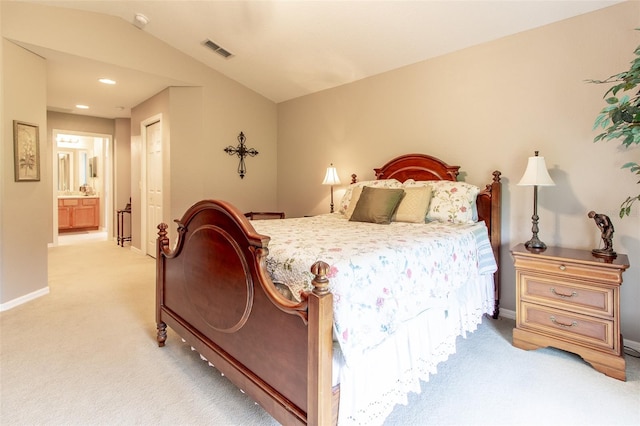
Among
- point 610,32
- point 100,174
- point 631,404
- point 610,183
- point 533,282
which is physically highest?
point 610,32

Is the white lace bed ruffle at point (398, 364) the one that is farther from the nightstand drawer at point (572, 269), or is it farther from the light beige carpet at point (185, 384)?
the nightstand drawer at point (572, 269)

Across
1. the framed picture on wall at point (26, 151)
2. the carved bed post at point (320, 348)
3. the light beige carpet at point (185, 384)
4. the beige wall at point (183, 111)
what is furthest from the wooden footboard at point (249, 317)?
the beige wall at point (183, 111)

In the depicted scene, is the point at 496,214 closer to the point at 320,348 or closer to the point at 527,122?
the point at 527,122

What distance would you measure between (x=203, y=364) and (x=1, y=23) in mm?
3435

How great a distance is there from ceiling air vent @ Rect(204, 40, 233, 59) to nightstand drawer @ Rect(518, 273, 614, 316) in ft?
12.7

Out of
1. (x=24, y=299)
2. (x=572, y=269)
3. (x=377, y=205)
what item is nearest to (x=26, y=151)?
(x=24, y=299)

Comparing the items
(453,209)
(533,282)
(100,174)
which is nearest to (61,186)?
(100,174)

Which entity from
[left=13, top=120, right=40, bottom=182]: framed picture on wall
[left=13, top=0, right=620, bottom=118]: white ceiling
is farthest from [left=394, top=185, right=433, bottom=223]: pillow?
[left=13, top=120, right=40, bottom=182]: framed picture on wall

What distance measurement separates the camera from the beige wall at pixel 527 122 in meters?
2.34

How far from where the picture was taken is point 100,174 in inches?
312

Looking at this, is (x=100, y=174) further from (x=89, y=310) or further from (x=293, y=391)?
(x=293, y=391)

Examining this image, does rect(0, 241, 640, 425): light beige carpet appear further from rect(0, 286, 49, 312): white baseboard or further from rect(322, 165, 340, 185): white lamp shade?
rect(322, 165, 340, 185): white lamp shade

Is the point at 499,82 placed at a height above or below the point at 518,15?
below

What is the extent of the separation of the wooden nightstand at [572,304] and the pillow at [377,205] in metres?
0.97
